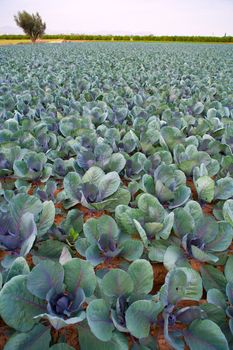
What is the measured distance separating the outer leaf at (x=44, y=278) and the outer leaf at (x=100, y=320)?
0.47ft

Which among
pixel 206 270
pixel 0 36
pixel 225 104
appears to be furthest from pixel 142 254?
pixel 0 36

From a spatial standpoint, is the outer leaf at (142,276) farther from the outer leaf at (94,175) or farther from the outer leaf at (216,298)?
the outer leaf at (94,175)

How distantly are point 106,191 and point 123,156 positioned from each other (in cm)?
44

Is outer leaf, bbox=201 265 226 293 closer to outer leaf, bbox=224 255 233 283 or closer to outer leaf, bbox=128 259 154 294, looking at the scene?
outer leaf, bbox=224 255 233 283

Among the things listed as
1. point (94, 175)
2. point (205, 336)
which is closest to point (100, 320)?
point (205, 336)

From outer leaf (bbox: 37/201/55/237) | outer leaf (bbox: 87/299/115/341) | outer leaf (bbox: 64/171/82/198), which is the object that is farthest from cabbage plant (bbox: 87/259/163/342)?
outer leaf (bbox: 64/171/82/198)

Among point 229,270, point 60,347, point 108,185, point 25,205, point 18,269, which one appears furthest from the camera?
point 108,185

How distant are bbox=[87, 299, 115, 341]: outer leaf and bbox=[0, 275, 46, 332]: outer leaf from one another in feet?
0.60

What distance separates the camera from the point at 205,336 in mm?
1075

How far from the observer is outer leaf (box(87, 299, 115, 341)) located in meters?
1.03

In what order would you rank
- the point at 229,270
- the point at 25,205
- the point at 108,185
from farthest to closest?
the point at 108,185, the point at 25,205, the point at 229,270

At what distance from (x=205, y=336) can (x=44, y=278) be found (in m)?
0.58

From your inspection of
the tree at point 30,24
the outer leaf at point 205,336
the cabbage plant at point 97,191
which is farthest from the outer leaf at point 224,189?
the tree at point 30,24

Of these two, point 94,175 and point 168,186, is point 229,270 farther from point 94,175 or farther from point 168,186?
point 94,175
